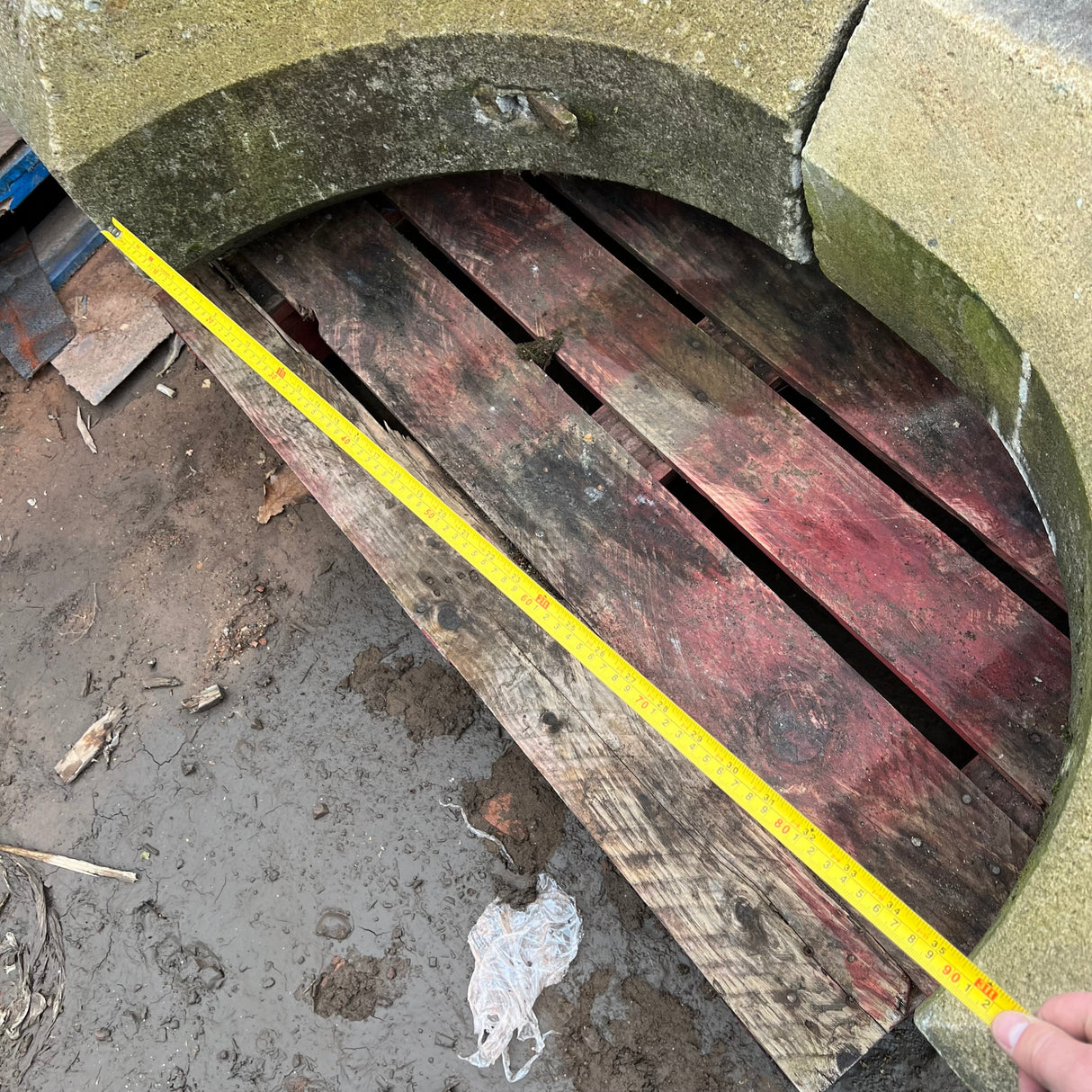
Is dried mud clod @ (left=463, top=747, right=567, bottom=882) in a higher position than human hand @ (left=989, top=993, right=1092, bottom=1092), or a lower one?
lower

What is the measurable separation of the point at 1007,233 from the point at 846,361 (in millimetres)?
461

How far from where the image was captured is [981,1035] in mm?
1183

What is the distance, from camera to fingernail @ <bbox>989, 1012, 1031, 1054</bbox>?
1.08m

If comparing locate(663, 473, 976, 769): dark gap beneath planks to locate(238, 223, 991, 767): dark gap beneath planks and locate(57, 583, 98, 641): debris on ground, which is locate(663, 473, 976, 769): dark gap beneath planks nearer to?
locate(238, 223, 991, 767): dark gap beneath planks

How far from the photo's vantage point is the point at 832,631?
2.07 m

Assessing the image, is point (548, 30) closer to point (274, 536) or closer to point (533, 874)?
point (274, 536)

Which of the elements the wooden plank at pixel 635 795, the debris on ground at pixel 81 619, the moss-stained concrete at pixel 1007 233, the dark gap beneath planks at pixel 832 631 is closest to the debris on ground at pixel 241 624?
the debris on ground at pixel 81 619

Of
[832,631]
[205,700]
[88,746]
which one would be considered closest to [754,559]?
[832,631]

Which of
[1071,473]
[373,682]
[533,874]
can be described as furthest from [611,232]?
[533,874]

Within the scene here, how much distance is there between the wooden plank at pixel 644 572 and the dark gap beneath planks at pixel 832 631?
0.78 feet

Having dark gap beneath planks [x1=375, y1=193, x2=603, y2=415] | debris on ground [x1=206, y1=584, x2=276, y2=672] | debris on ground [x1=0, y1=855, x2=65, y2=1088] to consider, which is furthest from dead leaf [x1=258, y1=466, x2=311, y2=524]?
debris on ground [x1=0, y1=855, x2=65, y2=1088]

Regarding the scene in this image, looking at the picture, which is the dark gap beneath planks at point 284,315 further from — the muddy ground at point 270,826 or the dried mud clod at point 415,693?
the dried mud clod at point 415,693

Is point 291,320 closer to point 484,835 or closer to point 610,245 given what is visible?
point 610,245

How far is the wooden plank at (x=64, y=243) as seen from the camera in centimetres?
294
